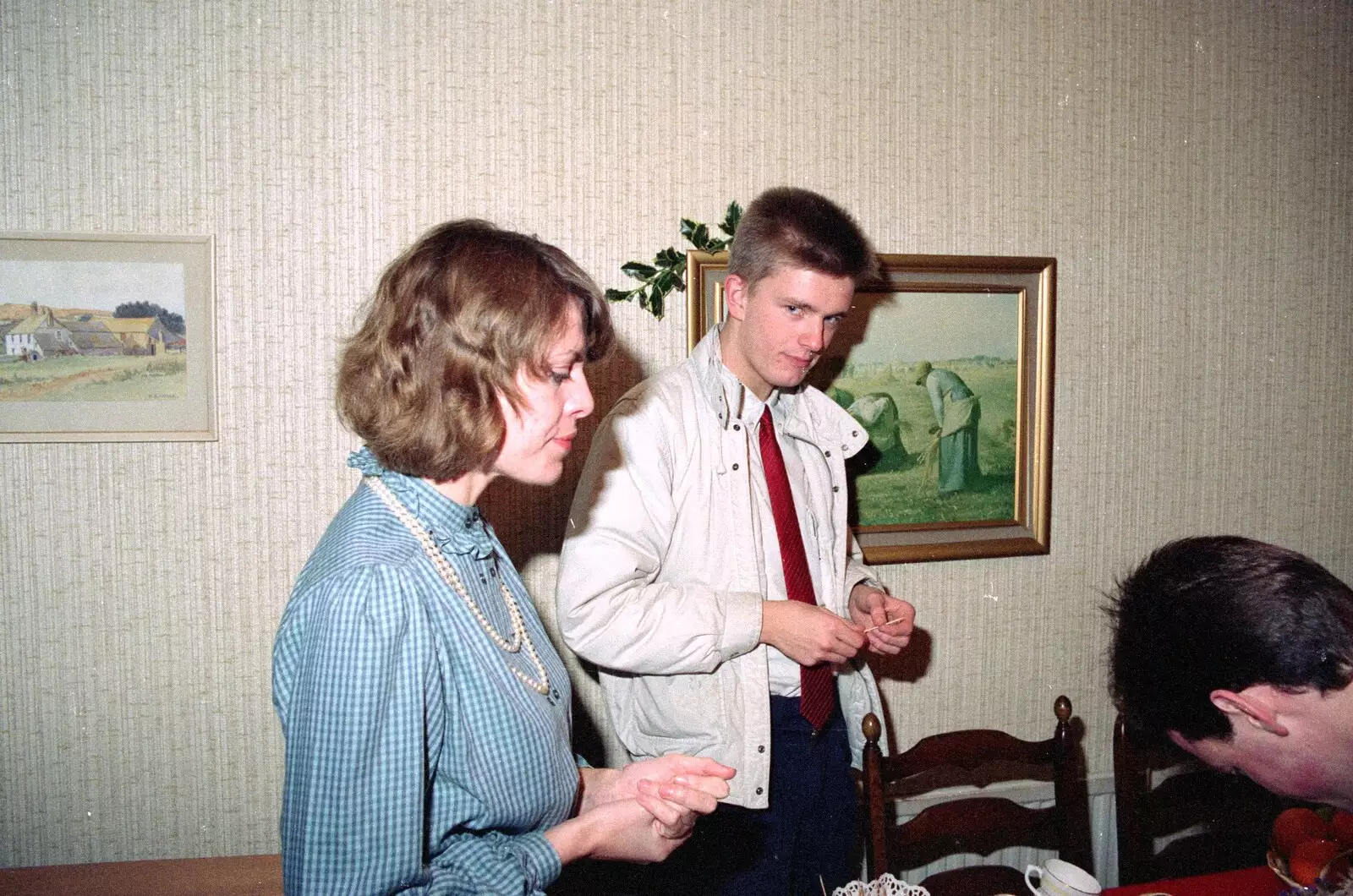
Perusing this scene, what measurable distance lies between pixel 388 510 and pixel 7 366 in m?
1.42

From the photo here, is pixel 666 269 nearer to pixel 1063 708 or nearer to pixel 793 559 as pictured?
pixel 793 559

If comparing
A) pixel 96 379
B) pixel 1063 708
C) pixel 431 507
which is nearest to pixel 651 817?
pixel 431 507

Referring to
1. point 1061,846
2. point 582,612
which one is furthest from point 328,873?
point 1061,846

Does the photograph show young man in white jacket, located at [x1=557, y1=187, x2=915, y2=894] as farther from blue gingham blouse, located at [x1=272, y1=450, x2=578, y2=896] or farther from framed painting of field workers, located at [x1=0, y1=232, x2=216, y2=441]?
framed painting of field workers, located at [x1=0, y1=232, x2=216, y2=441]

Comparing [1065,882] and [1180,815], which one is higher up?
[1065,882]

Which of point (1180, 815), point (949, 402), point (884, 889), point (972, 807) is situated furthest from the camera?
point (949, 402)

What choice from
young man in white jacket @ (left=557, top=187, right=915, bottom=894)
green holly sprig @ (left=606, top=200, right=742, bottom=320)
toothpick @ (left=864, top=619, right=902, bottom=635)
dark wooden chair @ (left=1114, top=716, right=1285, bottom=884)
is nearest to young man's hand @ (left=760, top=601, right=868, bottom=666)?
young man in white jacket @ (left=557, top=187, right=915, bottom=894)

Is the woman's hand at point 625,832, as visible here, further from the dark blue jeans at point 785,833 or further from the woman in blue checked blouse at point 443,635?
the dark blue jeans at point 785,833

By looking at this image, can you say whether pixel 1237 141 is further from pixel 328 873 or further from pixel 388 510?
pixel 328 873

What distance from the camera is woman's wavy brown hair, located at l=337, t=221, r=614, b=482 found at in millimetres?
1023

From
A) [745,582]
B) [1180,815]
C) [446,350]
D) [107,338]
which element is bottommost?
[1180,815]

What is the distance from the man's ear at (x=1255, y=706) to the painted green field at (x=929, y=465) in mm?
1275

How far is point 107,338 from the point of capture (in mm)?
1919

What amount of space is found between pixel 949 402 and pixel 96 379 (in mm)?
2219
